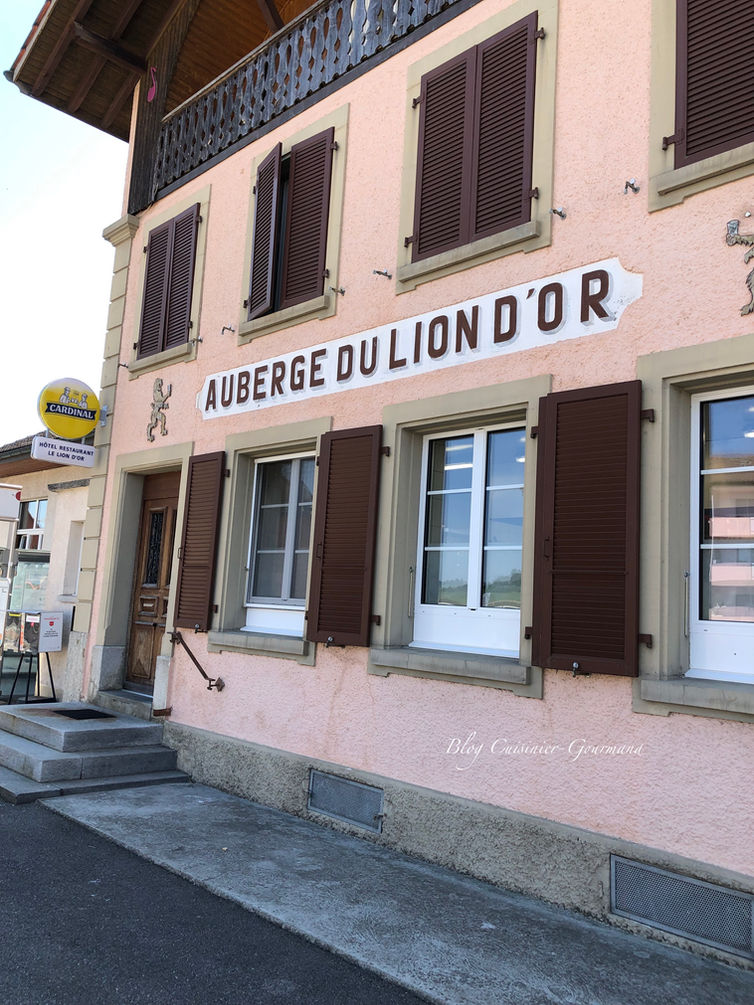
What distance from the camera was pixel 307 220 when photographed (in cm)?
693

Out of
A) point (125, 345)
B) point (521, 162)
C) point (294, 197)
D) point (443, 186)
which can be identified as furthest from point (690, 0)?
point (125, 345)

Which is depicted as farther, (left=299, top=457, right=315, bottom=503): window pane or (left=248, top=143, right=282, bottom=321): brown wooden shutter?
(left=248, top=143, right=282, bottom=321): brown wooden shutter

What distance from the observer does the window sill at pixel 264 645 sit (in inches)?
242

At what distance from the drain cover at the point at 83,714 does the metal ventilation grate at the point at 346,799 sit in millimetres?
2664

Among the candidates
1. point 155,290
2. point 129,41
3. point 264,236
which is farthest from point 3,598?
point 129,41

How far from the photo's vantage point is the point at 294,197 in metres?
7.07

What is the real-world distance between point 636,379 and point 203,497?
4264 mm

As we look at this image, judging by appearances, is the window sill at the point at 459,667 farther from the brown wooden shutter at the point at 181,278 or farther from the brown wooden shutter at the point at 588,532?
the brown wooden shutter at the point at 181,278

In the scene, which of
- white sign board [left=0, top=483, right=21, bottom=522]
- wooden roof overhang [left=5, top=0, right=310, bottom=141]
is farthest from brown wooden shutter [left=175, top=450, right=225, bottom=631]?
wooden roof overhang [left=5, top=0, right=310, bottom=141]

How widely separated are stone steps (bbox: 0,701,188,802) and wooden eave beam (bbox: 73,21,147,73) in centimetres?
742

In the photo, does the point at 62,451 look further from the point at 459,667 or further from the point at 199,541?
the point at 459,667

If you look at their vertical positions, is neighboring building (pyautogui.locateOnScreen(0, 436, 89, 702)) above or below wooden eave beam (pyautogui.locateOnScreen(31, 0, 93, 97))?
below

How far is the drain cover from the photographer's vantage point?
295 inches

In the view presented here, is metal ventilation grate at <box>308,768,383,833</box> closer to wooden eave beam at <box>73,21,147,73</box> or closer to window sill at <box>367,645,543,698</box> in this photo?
window sill at <box>367,645,543,698</box>
